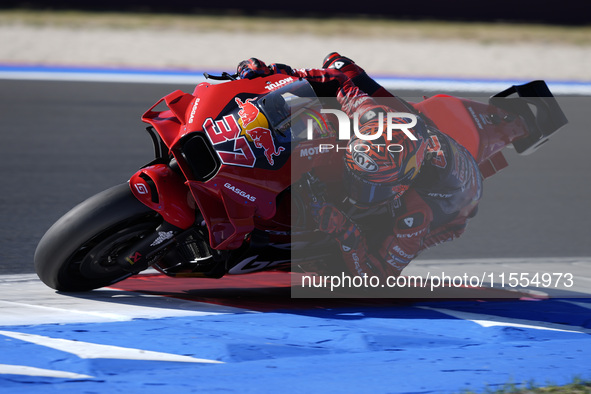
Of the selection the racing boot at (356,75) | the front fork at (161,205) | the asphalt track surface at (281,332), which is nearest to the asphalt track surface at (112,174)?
the asphalt track surface at (281,332)

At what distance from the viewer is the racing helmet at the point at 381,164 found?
12.1 feet

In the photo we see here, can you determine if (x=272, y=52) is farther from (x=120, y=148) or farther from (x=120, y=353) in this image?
(x=120, y=353)

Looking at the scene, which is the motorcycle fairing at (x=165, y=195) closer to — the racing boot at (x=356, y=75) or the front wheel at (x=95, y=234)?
the front wheel at (x=95, y=234)

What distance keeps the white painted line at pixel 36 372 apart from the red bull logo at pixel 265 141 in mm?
1250

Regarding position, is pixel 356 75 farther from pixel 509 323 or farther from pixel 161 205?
pixel 509 323

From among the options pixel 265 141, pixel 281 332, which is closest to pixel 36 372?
pixel 281 332

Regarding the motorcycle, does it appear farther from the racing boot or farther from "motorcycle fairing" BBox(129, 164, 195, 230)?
the racing boot

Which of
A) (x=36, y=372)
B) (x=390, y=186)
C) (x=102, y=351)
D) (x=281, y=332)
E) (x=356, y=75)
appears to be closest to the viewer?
(x=36, y=372)

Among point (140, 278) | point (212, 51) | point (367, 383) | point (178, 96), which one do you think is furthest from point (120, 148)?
point (212, 51)

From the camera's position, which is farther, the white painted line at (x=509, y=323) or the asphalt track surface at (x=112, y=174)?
the asphalt track surface at (x=112, y=174)

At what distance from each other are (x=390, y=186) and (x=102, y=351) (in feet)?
4.81

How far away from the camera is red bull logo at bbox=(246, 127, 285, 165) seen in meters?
3.61

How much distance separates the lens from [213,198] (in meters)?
3.60

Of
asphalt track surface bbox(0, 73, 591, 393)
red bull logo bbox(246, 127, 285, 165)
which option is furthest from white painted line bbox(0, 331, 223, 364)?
red bull logo bbox(246, 127, 285, 165)
